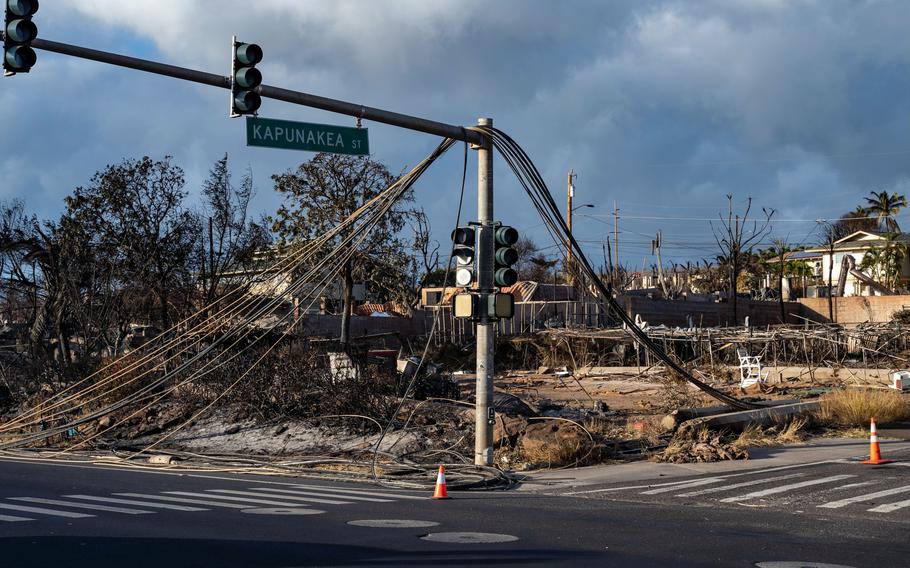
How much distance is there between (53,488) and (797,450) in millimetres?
13161

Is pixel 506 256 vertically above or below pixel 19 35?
below

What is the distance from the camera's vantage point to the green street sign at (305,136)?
13.4m

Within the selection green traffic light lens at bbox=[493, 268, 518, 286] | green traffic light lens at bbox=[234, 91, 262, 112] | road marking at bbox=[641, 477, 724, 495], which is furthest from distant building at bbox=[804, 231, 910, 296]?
green traffic light lens at bbox=[234, 91, 262, 112]

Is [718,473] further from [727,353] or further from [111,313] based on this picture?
[727,353]

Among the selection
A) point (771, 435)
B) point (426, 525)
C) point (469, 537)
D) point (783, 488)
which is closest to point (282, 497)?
point (426, 525)

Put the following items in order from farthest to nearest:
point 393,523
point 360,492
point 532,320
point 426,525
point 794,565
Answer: point 532,320, point 360,492, point 393,523, point 426,525, point 794,565

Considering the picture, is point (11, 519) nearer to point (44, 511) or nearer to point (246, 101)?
point (44, 511)

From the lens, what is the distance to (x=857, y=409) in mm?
22422

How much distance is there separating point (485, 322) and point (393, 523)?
607 centimetres

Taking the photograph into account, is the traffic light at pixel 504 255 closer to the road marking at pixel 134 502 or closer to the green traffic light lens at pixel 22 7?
the road marking at pixel 134 502

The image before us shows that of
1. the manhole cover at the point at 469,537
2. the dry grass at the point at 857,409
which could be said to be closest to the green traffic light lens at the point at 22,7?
the manhole cover at the point at 469,537

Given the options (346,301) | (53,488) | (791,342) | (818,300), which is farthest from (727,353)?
(53,488)

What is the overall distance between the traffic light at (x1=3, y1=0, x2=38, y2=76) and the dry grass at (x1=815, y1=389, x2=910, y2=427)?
17.9m

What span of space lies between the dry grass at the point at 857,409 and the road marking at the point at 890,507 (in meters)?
9.73
